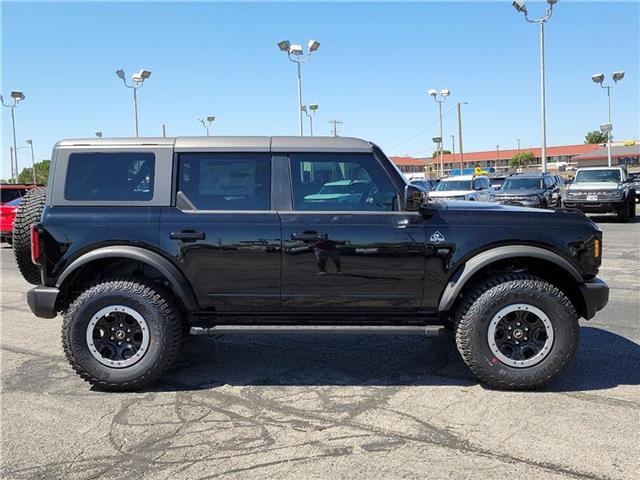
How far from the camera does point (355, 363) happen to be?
4957 millimetres

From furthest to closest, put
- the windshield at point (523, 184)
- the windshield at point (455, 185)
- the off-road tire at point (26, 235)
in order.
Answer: the windshield at point (455, 185), the windshield at point (523, 184), the off-road tire at point (26, 235)

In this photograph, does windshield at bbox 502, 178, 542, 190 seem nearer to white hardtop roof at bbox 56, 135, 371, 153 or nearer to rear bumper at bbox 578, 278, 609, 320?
rear bumper at bbox 578, 278, 609, 320

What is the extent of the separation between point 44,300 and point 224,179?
A: 167 cm

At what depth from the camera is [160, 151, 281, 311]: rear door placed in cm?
425

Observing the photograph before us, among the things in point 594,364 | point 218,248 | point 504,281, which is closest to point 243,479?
point 218,248

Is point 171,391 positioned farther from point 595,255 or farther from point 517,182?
point 517,182

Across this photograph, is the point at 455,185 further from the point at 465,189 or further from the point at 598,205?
the point at 598,205

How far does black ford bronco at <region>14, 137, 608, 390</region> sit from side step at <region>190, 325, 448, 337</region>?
0.7 inches

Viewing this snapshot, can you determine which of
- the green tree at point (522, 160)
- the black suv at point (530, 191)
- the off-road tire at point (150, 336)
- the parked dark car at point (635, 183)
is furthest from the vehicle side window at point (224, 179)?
the green tree at point (522, 160)

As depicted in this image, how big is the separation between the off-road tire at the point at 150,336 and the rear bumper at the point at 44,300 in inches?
5.7

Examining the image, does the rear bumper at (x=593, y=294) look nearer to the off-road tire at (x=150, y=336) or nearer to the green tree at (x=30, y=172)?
the off-road tire at (x=150, y=336)

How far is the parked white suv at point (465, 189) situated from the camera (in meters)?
20.8

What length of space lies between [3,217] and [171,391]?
461 inches

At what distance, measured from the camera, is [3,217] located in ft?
45.3
